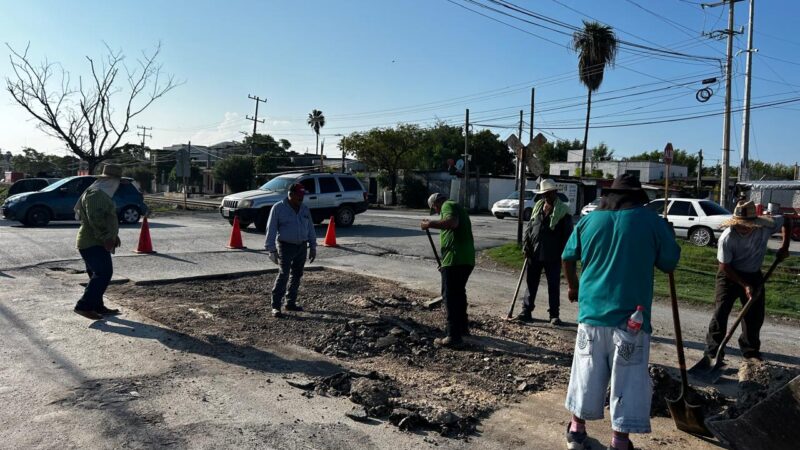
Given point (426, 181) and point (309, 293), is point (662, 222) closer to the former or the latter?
point (309, 293)

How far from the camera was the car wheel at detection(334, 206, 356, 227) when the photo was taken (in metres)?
19.7

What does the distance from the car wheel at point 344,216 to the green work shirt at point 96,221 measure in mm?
12617

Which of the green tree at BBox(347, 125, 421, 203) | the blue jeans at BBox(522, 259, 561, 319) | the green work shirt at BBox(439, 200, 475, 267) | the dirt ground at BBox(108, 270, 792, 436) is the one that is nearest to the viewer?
the dirt ground at BBox(108, 270, 792, 436)

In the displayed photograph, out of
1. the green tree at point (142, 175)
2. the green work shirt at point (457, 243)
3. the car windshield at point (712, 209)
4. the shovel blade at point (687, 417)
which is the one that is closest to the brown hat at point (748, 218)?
the shovel blade at point (687, 417)

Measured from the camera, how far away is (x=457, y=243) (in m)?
6.44

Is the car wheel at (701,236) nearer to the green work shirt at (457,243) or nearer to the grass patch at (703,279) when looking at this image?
the grass patch at (703,279)

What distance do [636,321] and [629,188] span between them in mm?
844

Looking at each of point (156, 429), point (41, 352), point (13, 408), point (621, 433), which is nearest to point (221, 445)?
point (156, 429)

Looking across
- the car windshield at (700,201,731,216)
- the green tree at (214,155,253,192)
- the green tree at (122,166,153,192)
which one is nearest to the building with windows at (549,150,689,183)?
the green tree at (214,155,253,192)

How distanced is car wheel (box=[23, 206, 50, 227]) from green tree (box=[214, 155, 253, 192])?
1520 inches

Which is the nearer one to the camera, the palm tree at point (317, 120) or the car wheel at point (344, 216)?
the car wheel at point (344, 216)

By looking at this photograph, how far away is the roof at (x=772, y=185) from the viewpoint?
26788mm

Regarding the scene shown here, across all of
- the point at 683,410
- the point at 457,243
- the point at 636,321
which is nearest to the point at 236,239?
the point at 457,243

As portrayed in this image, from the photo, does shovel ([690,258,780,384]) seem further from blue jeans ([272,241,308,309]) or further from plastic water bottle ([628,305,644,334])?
blue jeans ([272,241,308,309])
